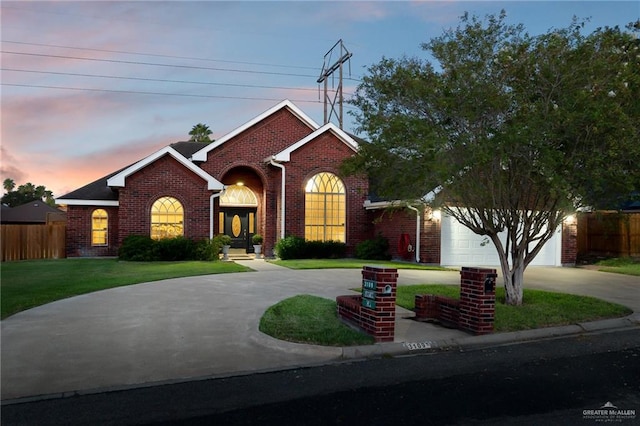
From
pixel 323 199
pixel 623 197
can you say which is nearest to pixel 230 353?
pixel 623 197

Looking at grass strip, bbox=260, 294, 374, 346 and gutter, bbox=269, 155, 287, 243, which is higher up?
gutter, bbox=269, 155, 287, 243

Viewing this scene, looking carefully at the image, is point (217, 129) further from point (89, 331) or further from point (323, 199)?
point (89, 331)

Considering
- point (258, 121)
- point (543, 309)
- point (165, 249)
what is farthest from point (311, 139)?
point (543, 309)

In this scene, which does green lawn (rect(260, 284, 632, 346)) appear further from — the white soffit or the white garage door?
the white soffit

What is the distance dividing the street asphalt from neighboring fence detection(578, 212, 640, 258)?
12.3 metres

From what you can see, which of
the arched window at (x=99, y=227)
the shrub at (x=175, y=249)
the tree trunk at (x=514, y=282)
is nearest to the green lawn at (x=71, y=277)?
the shrub at (x=175, y=249)

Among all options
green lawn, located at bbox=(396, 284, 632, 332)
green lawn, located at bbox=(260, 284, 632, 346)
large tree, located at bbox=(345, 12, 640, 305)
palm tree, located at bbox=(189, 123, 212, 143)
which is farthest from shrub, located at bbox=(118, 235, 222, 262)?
palm tree, located at bbox=(189, 123, 212, 143)

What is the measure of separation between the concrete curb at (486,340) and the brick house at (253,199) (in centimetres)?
1064

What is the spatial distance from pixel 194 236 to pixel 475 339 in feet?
49.8

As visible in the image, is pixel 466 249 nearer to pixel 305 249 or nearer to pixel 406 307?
pixel 305 249

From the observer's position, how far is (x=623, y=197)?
9.97m

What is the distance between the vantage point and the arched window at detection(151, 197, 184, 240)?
67.2 ft

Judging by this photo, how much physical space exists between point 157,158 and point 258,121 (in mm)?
5124

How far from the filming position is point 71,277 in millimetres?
13906
